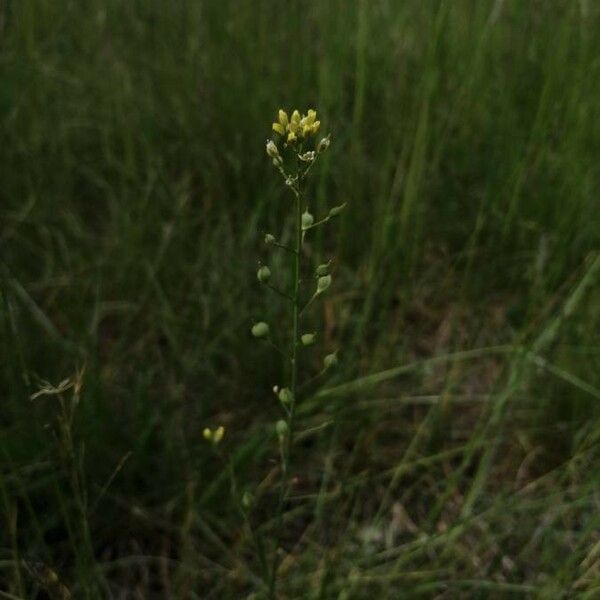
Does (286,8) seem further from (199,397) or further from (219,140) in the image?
(199,397)

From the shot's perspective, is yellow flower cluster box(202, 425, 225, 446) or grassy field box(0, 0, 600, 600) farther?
grassy field box(0, 0, 600, 600)

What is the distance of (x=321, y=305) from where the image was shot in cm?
160

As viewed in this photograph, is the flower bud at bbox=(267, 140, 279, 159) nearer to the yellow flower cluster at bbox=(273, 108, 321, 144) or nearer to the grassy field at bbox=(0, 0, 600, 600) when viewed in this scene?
the yellow flower cluster at bbox=(273, 108, 321, 144)

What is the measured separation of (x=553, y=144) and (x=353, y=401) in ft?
2.58

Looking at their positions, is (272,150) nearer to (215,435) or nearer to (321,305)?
(215,435)

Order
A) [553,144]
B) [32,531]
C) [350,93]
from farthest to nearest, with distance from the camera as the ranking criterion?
[350,93]
[553,144]
[32,531]

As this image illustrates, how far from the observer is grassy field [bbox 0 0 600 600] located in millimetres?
1263

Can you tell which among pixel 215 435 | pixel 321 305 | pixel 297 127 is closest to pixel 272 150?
pixel 297 127

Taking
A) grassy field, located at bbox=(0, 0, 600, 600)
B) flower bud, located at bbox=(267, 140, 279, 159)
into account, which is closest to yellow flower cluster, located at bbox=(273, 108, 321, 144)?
flower bud, located at bbox=(267, 140, 279, 159)

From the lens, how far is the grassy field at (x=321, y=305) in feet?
4.14

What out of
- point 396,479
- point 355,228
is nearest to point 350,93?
point 355,228

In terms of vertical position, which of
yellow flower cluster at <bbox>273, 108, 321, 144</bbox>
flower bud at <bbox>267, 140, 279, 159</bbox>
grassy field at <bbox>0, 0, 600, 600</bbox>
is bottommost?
grassy field at <bbox>0, 0, 600, 600</bbox>

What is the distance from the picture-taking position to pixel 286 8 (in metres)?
1.88

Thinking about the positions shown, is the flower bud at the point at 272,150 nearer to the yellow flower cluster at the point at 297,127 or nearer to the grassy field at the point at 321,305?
the yellow flower cluster at the point at 297,127
